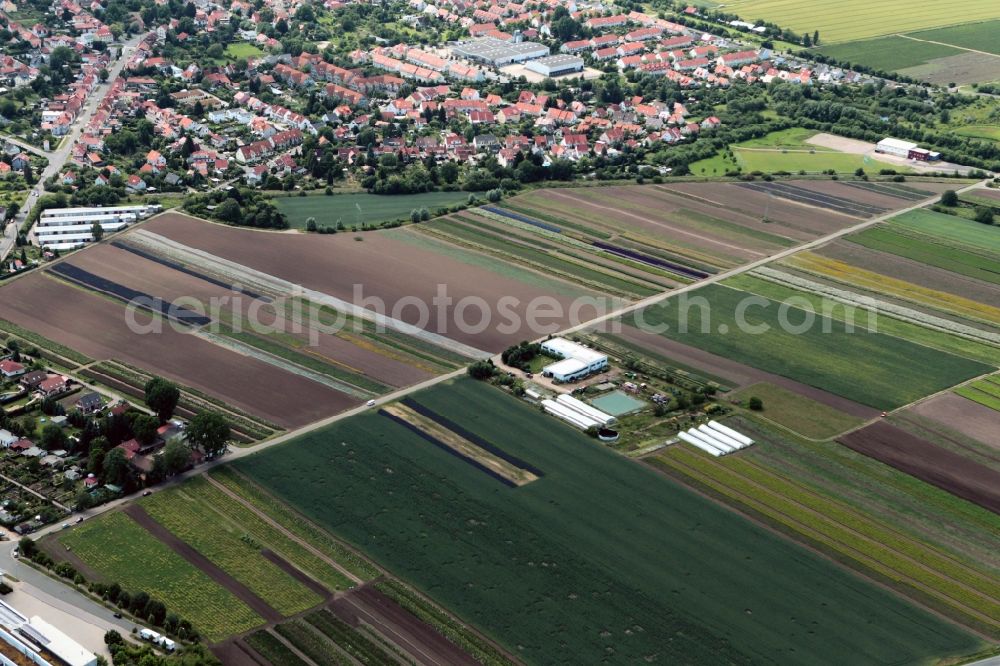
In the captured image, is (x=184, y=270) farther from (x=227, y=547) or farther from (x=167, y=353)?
(x=227, y=547)

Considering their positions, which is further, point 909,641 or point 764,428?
point 764,428

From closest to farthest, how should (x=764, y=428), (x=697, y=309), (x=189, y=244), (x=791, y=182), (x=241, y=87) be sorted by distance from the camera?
(x=764, y=428)
(x=697, y=309)
(x=189, y=244)
(x=791, y=182)
(x=241, y=87)

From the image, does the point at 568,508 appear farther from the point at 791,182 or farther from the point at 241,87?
the point at 241,87

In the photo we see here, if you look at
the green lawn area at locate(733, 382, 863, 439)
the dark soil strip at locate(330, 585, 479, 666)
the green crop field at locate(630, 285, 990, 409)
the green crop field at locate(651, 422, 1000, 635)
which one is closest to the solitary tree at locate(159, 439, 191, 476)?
the dark soil strip at locate(330, 585, 479, 666)

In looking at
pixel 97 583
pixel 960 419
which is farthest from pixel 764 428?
pixel 97 583

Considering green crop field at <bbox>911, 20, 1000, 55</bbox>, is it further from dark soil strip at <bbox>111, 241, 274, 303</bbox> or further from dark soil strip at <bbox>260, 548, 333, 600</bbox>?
dark soil strip at <bbox>260, 548, 333, 600</bbox>

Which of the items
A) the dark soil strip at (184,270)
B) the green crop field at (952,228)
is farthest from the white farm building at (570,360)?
the green crop field at (952,228)
